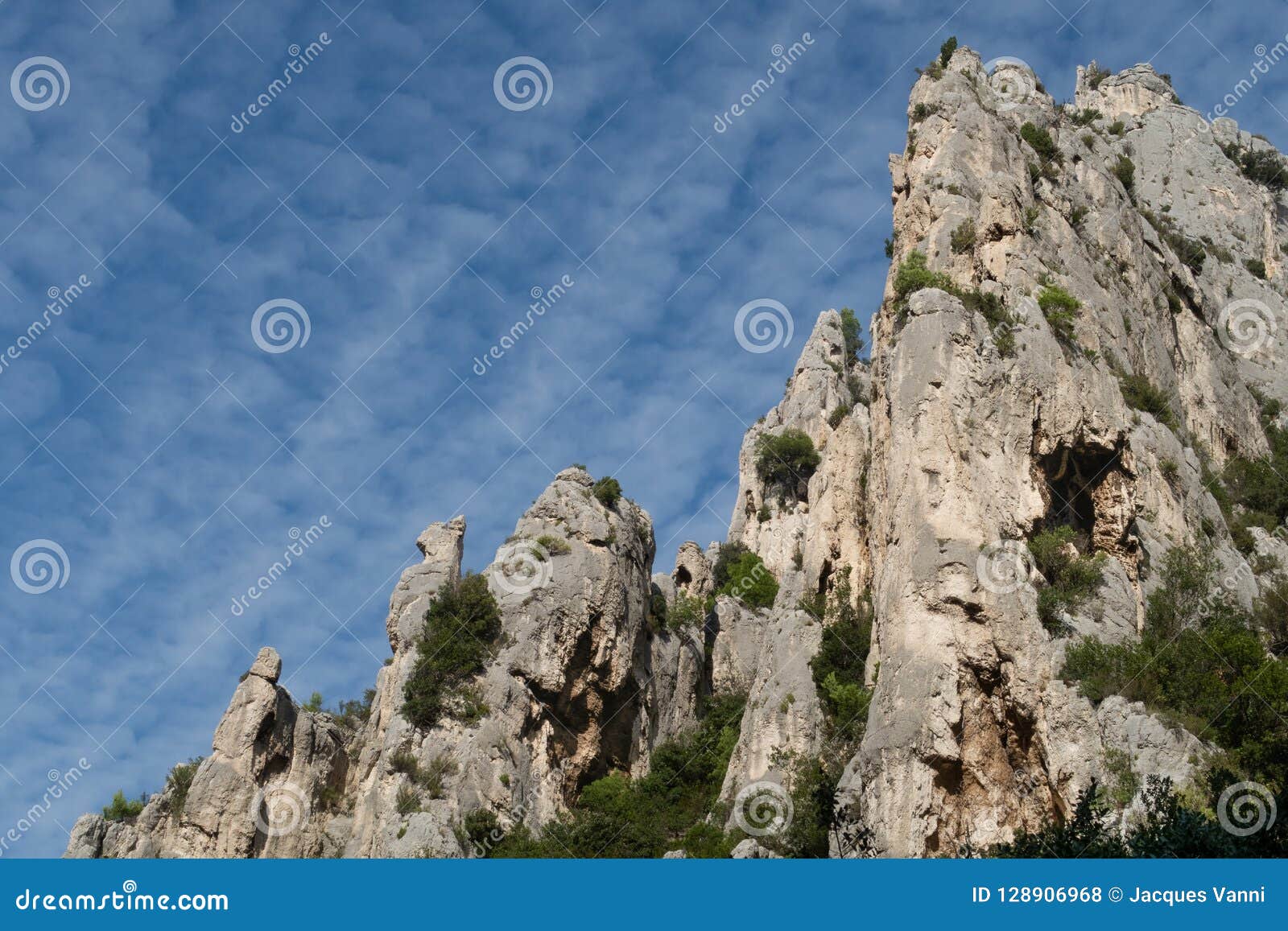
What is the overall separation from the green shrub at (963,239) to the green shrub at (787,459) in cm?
2558

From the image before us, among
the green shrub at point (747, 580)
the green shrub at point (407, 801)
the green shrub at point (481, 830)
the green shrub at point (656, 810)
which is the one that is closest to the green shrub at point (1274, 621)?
the green shrub at point (656, 810)

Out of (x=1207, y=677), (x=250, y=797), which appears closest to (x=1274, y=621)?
(x=1207, y=677)

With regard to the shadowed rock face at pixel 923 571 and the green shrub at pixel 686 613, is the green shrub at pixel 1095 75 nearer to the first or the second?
the shadowed rock face at pixel 923 571

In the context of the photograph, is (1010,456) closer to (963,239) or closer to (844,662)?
(844,662)

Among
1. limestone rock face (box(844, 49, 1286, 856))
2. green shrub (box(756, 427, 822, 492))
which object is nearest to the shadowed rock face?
limestone rock face (box(844, 49, 1286, 856))

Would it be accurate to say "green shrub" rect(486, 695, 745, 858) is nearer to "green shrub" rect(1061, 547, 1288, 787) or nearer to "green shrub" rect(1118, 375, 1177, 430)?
"green shrub" rect(1061, 547, 1288, 787)

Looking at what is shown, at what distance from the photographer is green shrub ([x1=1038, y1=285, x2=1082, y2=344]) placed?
39.4m

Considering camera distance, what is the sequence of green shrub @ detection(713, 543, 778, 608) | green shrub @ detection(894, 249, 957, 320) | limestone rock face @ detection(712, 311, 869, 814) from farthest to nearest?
green shrub @ detection(713, 543, 778, 608)
limestone rock face @ detection(712, 311, 869, 814)
green shrub @ detection(894, 249, 957, 320)

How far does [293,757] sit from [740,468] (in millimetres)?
33610

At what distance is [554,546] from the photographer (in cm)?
5416

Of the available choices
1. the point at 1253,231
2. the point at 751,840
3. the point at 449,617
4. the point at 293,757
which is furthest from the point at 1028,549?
the point at 1253,231

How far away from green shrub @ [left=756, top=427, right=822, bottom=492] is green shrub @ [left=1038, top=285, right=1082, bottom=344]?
27813 mm

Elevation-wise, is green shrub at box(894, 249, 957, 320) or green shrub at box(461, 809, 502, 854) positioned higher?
green shrub at box(894, 249, 957, 320)

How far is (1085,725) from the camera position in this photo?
29547mm
